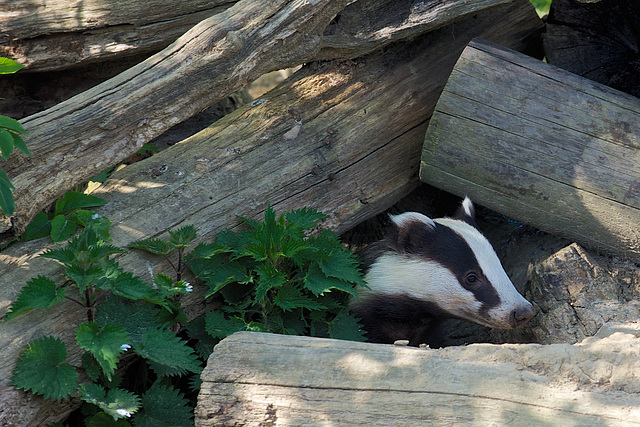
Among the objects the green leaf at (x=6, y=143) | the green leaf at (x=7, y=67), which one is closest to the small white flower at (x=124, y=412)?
the green leaf at (x=6, y=143)

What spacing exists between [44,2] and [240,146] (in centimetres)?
183

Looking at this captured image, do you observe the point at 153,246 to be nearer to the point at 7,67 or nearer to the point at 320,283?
the point at 320,283

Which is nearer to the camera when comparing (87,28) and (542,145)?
(542,145)

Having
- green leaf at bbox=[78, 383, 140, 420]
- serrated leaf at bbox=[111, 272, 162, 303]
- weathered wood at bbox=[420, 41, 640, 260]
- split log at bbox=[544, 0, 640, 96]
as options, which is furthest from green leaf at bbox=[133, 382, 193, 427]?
split log at bbox=[544, 0, 640, 96]

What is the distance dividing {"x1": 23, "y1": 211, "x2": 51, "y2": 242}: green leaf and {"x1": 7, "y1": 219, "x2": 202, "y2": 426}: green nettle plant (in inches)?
8.2

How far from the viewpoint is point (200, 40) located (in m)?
3.66

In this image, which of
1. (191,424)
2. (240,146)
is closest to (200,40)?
(240,146)

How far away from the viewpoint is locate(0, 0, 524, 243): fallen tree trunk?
3461mm

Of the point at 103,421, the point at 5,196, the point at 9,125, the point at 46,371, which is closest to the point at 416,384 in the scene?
the point at 103,421

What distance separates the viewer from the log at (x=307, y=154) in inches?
145

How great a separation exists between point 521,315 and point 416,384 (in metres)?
1.23

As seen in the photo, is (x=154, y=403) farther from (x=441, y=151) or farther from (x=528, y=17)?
(x=528, y=17)

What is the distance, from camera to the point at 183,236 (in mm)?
3459

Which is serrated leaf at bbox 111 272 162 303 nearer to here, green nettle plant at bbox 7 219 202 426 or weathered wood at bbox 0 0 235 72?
green nettle plant at bbox 7 219 202 426
